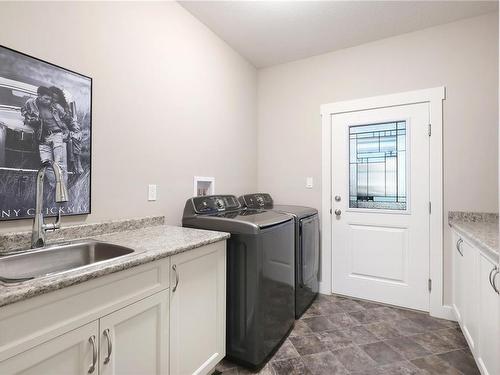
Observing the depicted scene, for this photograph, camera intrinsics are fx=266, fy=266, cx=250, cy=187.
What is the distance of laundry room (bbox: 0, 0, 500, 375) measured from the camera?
1185mm

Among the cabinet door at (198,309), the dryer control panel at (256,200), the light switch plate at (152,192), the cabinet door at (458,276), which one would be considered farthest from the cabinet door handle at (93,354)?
the cabinet door at (458,276)

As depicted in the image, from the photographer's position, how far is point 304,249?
2.43 meters

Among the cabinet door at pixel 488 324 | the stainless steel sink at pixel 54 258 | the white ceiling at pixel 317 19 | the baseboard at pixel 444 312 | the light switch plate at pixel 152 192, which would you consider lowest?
the baseboard at pixel 444 312

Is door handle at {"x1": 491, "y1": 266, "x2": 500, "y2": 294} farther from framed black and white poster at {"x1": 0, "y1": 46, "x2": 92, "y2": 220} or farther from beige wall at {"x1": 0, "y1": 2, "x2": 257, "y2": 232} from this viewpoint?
framed black and white poster at {"x1": 0, "y1": 46, "x2": 92, "y2": 220}

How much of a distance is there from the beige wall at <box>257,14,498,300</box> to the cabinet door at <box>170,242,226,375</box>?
1696mm

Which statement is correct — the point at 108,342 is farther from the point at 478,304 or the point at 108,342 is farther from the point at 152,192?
the point at 478,304

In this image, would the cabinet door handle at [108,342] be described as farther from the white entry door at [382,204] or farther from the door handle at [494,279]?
the white entry door at [382,204]

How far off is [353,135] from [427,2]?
1189mm

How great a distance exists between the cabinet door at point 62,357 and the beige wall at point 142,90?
673 millimetres

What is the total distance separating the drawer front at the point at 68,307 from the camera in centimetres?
75

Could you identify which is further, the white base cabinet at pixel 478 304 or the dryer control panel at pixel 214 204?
the dryer control panel at pixel 214 204

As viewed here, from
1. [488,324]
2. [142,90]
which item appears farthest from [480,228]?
[142,90]

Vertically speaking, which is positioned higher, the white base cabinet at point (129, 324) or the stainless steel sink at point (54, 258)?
the stainless steel sink at point (54, 258)

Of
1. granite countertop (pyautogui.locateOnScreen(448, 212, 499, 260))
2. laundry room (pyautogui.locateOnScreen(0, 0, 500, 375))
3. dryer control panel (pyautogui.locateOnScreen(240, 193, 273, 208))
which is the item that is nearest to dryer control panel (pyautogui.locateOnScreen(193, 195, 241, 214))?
laundry room (pyautogui.locateOnScreen(0, 0, 500, 375))
